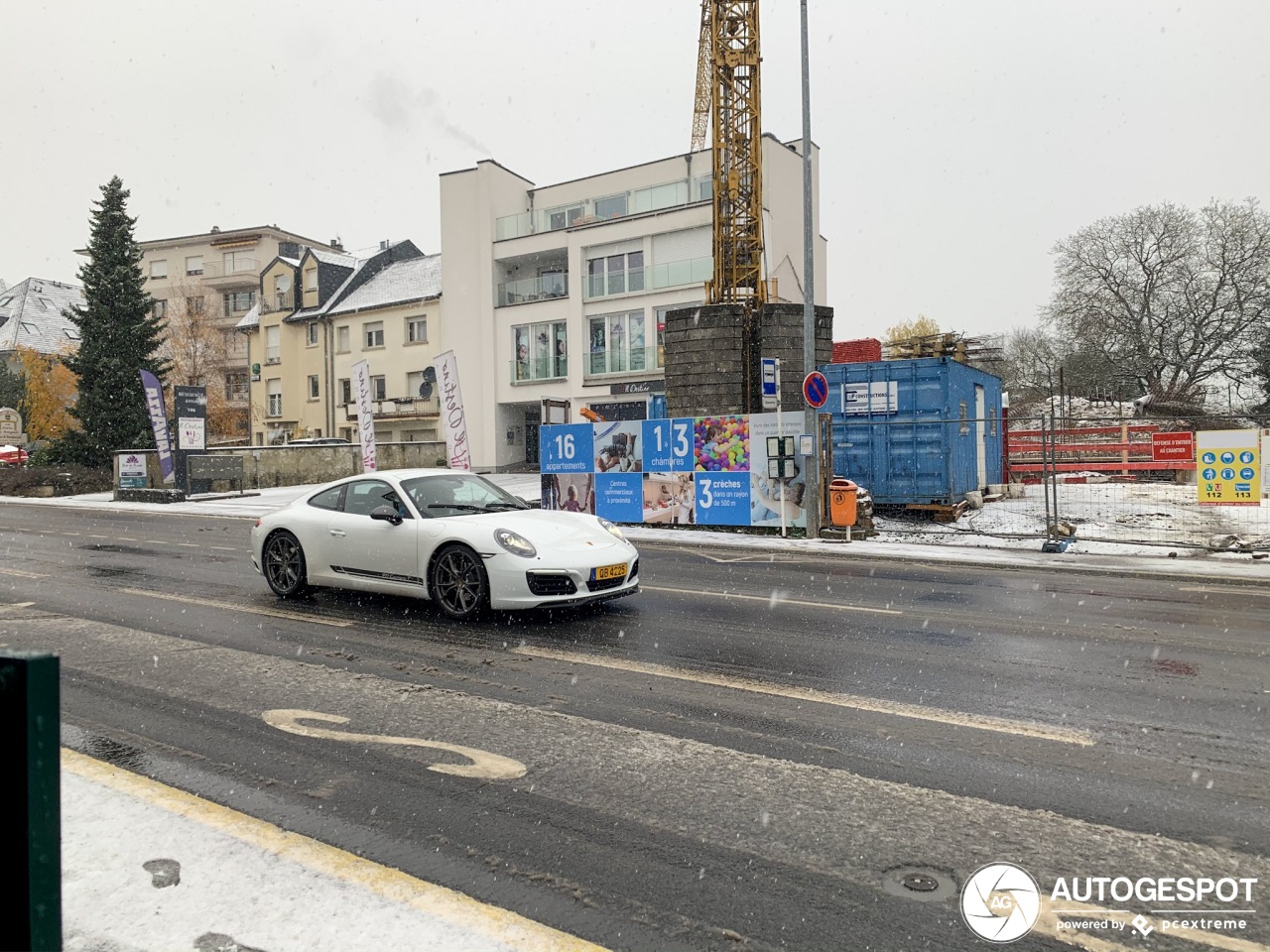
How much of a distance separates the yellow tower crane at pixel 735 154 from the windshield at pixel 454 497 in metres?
15.9

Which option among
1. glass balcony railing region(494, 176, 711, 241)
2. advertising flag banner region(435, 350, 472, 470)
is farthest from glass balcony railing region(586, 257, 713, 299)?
advertising flag banner region(435, 350, 472, 470)

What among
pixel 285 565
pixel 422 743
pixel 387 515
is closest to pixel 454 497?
pixel 387 515

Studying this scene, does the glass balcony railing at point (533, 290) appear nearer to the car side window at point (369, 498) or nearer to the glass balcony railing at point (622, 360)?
the glass balcony railing at point (622, 360)

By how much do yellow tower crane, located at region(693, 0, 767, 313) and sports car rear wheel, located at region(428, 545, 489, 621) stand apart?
668 inches

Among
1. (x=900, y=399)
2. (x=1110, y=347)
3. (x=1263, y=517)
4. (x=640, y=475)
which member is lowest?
(x=1263, y=517)

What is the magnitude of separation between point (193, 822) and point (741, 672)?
339 centimetres

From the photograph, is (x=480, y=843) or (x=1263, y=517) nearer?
(x=480, y=843)

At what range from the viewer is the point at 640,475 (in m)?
17.3

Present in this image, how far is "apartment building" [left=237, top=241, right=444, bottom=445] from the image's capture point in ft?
141

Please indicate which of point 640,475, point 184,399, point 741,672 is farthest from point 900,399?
point 184,399

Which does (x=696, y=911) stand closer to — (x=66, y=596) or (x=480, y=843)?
(x=480, y=843)

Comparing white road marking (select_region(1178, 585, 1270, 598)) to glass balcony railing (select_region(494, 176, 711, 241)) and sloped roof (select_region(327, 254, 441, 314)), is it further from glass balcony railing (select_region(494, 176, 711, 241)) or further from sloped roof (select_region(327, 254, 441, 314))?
sloped roof (select_region(327, 254, 441, 314))

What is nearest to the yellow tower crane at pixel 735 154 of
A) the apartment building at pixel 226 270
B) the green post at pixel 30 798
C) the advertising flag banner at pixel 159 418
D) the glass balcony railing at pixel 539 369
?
the glass balcony railing at pixel 539 369

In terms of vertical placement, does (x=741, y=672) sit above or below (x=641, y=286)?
below
